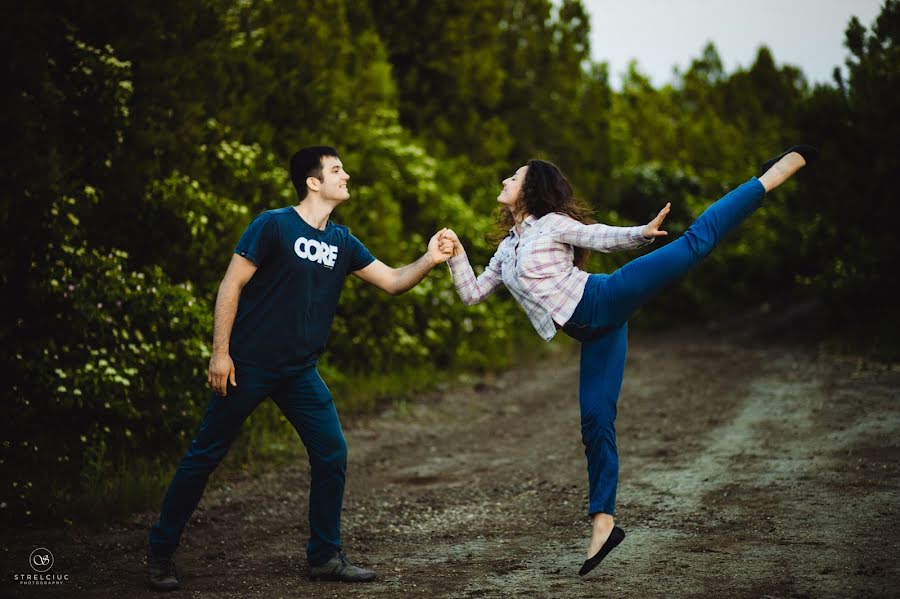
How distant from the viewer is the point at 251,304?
4824mm

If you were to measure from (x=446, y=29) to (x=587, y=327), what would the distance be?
11411mm

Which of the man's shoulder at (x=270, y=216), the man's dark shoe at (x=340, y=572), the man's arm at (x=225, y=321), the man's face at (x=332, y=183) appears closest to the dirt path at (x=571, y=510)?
the man's dark shoe at (x=340, y=572)

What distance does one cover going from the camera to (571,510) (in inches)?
248

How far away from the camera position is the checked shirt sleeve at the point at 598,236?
4555mm

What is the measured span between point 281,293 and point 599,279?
1.59 metres

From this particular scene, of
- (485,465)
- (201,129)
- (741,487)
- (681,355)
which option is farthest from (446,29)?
(741,487)

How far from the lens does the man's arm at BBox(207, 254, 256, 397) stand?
15.3 ft

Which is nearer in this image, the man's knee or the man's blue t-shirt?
the man's blue t-shirt

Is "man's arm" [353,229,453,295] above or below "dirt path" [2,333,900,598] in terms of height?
above

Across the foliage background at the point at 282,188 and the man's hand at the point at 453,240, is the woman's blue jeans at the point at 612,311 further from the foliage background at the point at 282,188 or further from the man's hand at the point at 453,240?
the foliage background at the point at 282,188

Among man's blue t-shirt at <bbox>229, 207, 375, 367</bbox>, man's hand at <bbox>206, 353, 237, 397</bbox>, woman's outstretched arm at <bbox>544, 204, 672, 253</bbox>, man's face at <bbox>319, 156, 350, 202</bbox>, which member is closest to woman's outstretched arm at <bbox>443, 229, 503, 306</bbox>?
woman's outstretched arm at <bbox>544, 204, 672, 253</bbox>

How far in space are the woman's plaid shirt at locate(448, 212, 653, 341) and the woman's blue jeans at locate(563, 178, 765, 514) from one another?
0.08 meters

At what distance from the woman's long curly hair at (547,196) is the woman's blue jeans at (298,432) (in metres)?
1.42

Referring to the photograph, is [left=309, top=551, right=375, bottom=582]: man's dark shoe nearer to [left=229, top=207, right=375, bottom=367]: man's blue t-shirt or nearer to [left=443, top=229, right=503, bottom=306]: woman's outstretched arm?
[left=229, top=207, right=375, bottom=367]: man's blue t-shirt
